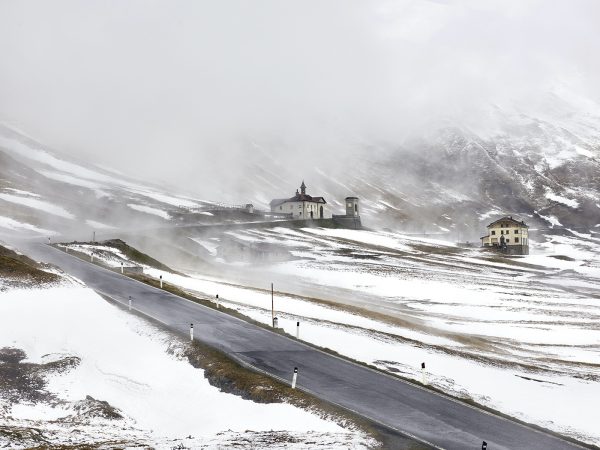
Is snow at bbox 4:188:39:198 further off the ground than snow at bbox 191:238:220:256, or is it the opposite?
snow at bbox 4:188:39:198

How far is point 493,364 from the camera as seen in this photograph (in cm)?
3466

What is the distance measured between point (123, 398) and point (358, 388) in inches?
408

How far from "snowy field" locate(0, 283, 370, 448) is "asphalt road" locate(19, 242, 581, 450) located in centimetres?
264

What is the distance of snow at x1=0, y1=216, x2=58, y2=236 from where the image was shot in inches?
3871

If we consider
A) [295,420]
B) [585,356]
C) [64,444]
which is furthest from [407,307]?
[64,444]

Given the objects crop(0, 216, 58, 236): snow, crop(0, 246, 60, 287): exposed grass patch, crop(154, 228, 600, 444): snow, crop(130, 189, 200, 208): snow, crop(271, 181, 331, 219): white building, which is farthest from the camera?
crop(271, 181, 331, 219): white building

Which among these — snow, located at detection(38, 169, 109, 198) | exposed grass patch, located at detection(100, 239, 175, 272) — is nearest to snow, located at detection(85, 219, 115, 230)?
snow, located at detection(38, 169, 109, 198)

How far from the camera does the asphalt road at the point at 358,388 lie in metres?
20.2

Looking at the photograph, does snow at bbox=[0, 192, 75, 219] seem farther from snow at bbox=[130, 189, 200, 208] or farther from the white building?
the white building

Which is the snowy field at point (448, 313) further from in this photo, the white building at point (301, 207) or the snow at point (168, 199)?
the white building at point (301, 207)

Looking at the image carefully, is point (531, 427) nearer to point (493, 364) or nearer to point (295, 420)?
point (295, 420)

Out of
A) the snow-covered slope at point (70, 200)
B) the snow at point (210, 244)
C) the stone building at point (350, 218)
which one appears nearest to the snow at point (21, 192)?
the snow-covered slope at point (70, 200)

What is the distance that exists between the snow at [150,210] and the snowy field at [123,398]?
10538 centimetres

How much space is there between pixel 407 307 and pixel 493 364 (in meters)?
30.3
